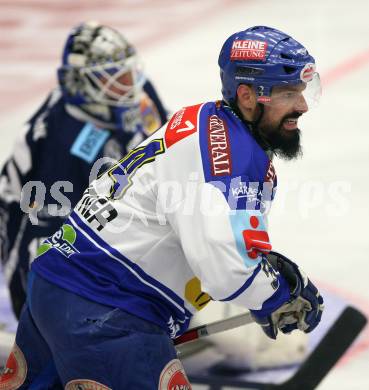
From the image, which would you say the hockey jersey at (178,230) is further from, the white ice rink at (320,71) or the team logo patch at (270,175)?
the white ice rink at (320,71)

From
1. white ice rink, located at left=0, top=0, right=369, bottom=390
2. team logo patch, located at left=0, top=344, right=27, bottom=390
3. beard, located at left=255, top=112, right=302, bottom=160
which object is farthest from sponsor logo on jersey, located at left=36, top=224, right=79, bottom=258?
white ice rink, located at left=0, top=0, right=369, bottom=390

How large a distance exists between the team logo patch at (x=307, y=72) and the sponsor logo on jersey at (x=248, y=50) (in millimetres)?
115

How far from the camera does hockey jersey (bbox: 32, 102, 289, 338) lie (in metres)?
2.85

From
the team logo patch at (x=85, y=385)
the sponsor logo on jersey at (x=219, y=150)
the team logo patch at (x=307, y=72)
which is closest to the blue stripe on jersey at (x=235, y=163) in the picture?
the sponsor logo on jersey at (x=219, y=150)

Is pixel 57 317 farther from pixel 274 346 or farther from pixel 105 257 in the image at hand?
pixel 274 346

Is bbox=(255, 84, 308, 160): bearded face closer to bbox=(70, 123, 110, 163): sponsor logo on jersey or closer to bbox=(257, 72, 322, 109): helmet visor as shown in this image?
bbox=(257, 72, 322, 109): helmet visor

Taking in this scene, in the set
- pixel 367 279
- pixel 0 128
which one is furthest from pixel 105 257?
pixel 0 128

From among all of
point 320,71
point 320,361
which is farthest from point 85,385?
point 320,71

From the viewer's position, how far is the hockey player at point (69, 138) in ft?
15.0

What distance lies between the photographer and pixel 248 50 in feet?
10.0

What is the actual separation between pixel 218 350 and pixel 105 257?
64.6 inches

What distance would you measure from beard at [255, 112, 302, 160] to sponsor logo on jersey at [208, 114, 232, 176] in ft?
0.51

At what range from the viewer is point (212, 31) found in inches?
337

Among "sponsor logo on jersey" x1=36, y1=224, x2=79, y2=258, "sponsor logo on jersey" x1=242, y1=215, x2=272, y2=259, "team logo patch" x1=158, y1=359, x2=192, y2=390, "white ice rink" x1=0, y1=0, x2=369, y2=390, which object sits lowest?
"white ice rink" x1=0, y1=0, x2=369, y2=390
